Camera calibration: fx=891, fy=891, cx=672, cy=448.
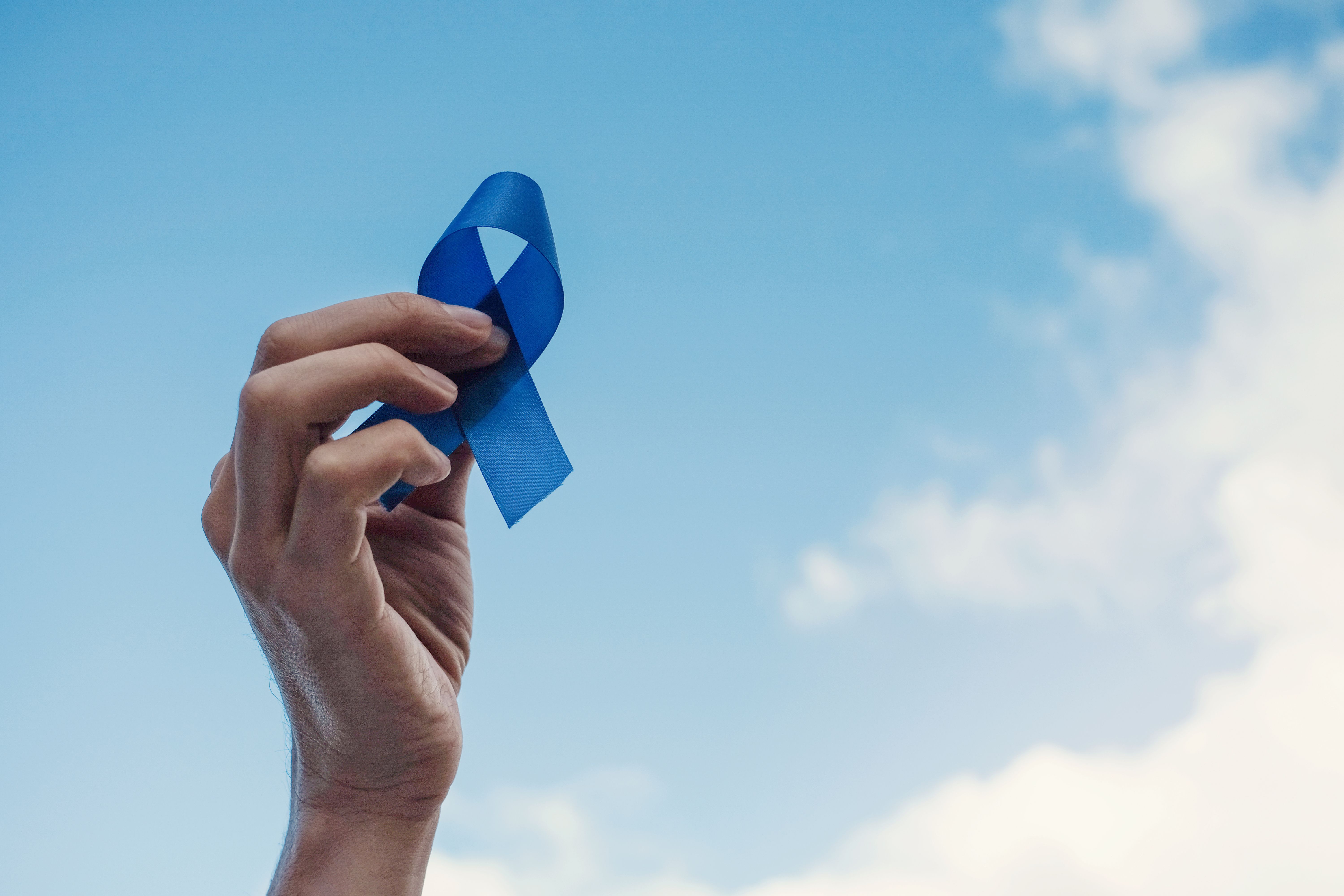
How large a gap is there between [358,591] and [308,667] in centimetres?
24

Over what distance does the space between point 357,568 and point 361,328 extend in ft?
1.17

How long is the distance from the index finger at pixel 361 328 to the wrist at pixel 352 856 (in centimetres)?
91

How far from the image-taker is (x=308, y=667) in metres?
1.50

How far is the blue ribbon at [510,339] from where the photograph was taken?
63.7 inches

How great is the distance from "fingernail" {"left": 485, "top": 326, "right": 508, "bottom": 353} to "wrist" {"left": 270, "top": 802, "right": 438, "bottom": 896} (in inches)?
36.2

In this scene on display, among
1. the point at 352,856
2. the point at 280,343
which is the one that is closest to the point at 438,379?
the point at 280,343

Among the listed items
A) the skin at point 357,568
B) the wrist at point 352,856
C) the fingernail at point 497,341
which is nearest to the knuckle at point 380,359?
the skin at point 357,568

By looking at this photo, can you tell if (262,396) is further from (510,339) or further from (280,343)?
(510,339)

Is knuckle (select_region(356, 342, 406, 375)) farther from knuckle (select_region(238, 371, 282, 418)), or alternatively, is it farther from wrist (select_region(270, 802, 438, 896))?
wrist (select_region(270, 802, 438, 896))

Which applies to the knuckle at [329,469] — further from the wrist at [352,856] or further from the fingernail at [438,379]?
the wrist at [352,856]

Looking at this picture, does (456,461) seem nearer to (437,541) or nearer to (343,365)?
(437,541)

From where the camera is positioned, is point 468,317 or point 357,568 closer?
point 357,568

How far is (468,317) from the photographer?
4.74 ft

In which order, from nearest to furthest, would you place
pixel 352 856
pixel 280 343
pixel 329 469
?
1. pixel 329 469
2. pixel 280 343
3. pixel 352 856
